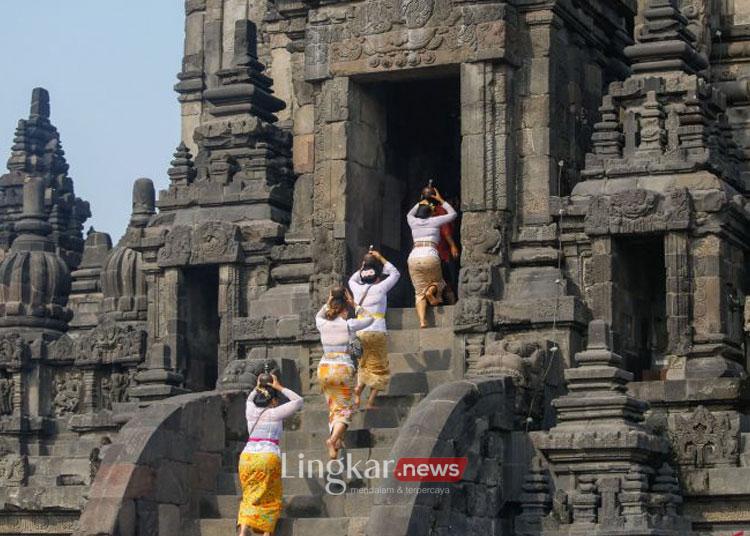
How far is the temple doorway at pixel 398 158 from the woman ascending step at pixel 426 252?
1490 millimetres

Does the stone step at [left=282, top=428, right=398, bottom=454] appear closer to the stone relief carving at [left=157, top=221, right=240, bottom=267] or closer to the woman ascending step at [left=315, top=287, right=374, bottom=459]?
the woman ascending step at [left=315, top=287, right=374, bottom=459]

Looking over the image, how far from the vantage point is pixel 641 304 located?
133 ft

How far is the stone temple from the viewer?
35.3 m

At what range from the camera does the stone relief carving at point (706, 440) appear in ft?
120

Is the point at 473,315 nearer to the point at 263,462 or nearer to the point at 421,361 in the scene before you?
the point at 421,361

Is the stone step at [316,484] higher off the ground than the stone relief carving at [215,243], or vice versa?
the stone relief carving at [215,243]

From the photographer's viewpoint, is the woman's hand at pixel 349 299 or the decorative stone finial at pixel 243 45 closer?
the woman's hand at pixel 349 299

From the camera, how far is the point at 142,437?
116ft

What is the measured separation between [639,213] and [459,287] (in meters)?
2.83

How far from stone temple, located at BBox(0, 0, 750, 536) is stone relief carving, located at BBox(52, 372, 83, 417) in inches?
1.9

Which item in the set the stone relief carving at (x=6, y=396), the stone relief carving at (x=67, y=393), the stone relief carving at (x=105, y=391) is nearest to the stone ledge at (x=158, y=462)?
the stone relief carving at (x=105, y=391)

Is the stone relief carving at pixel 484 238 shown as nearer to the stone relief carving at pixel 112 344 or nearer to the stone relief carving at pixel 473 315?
the stone relief carving at pixel 473 315

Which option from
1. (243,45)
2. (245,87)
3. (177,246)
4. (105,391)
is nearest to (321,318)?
(177,246)

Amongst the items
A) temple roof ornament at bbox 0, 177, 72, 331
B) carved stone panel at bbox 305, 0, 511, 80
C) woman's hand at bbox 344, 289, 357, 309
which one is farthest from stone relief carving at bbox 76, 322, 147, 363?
woman's hand at bbox 344, 289, 357, 309
